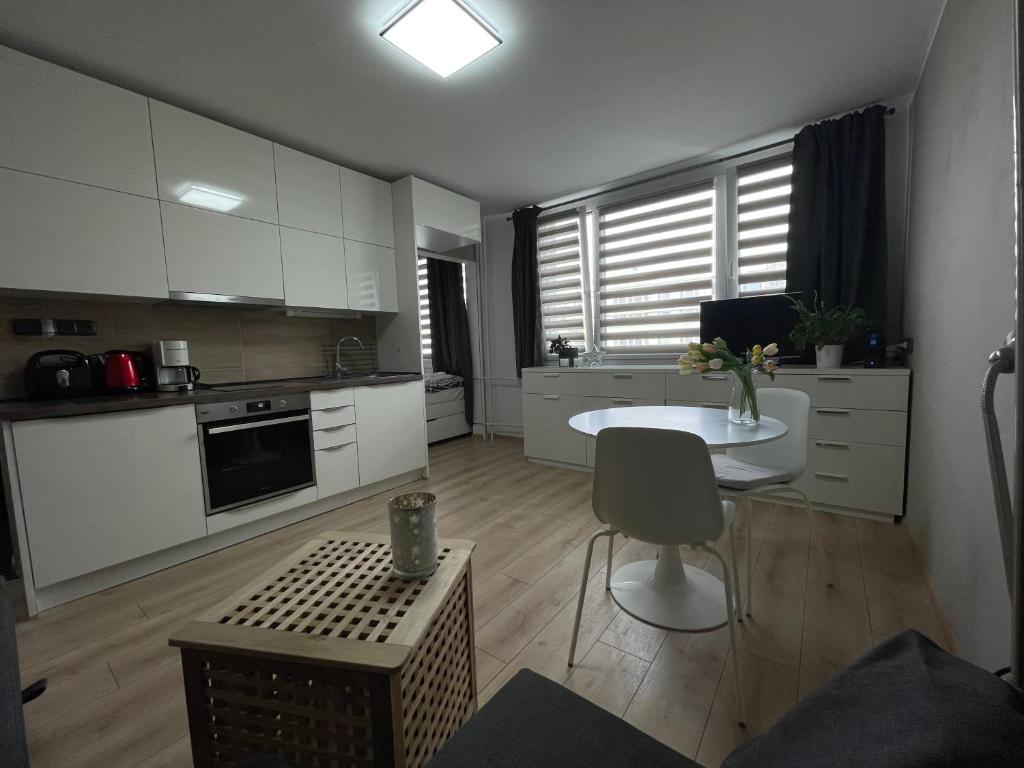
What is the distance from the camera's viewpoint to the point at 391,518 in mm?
952

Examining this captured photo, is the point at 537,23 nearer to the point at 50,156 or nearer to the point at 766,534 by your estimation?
the point at 50,156

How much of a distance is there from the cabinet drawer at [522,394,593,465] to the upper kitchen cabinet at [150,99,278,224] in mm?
2485

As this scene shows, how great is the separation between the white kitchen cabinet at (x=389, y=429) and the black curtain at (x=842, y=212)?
2.97 meters

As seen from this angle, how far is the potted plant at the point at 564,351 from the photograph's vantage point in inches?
154

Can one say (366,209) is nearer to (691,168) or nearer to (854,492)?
(691,168)

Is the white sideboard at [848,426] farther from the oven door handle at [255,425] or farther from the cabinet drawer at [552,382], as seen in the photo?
the oven door handle at [255,425]

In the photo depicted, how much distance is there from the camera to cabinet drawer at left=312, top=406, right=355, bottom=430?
270 centimetres

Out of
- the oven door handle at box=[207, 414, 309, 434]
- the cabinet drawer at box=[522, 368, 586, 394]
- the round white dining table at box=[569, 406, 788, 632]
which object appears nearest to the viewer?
the round white dining table at box=[569, 406, 788, 632]

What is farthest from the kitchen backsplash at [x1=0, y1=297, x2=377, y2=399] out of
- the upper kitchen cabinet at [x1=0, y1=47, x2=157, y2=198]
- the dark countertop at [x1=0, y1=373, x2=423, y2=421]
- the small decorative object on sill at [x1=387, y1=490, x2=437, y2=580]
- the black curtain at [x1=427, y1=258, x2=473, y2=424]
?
the small decorative object on sill at [x1=387, y1=490, x2=437, y2=580]

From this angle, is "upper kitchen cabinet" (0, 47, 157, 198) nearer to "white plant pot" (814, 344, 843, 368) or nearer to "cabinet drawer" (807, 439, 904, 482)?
"white plant pot" (814, 344, 843, 368)

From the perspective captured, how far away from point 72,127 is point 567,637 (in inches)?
126

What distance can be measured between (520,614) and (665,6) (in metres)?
2.67

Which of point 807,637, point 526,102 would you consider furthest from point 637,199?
point 807,637

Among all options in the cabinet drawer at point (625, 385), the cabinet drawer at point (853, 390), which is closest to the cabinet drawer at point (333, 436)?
the cabinet drawer at point (625, 385)
